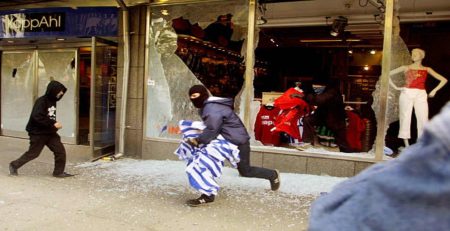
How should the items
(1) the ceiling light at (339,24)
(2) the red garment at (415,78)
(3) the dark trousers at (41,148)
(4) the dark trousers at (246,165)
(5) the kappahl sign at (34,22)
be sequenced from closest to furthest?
1. (4) the dark trousers at (246,165)
2. (3) the dark trousers at (41,148)
3. (2) the red garment at (415,78)
4. (1) the ceiling light at (339,24)
5. (5) the kappahl sign at (34,22)

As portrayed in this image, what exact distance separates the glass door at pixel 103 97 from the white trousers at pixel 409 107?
5039mm

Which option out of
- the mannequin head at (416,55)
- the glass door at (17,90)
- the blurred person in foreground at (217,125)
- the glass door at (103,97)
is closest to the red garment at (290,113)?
the mannequin head at (416,55)

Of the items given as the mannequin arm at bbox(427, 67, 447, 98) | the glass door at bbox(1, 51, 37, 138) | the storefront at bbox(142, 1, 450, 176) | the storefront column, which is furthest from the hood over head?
the mannequin arm at bbox(427, 67, 447, 98)

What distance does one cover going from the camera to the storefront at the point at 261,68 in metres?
6.89

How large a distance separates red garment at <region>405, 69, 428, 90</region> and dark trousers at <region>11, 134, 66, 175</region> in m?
5.21

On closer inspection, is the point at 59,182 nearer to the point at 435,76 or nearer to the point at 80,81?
the point at 80,81

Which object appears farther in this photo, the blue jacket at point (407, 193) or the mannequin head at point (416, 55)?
the mannequin head at point (416, 55)

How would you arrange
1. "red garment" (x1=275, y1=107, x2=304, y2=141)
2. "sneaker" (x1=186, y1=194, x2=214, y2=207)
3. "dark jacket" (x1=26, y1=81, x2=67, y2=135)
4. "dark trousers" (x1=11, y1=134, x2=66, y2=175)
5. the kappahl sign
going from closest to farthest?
"sneaker" (x1=186, y1=194, x2=214, y2=207), "dark jacket" (x1=26, y1=81, x2=67, y2=135), "dark trousers" (x1=11, y1=134, x2=66, y2=175), "red garment" (x1=275, y1=107, x2=304, y2=141), the kappahl sign

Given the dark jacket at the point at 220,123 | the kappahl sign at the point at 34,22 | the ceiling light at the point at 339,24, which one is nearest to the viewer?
the dark jacket at the point at 220,123

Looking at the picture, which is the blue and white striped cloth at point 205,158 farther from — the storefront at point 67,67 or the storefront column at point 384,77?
the storefront at point 67,67

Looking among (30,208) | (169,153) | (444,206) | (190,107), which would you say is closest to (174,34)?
(190,107)

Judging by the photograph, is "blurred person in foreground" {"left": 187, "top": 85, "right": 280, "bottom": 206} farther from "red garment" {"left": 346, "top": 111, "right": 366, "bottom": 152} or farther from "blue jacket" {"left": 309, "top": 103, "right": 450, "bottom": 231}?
A: "blue jacket" {"left": 309, "top": 103, "right": 450, "bottom": 231}

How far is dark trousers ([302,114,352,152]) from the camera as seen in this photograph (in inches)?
292

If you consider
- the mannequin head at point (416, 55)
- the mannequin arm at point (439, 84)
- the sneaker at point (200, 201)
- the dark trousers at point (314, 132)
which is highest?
the mannequin head at point (416, 55)
